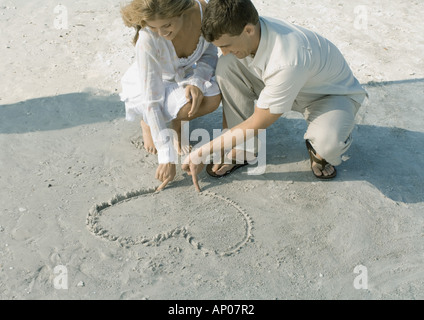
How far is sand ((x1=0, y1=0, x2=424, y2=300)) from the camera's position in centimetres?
253

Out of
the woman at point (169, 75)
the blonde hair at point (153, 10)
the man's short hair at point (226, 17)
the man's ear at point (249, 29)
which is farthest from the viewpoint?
the woman at point (169, 75)

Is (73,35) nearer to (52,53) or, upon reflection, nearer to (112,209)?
(52,53)

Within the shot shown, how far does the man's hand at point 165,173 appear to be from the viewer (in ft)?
9.95

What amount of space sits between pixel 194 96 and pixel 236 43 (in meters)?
Result: 0.58

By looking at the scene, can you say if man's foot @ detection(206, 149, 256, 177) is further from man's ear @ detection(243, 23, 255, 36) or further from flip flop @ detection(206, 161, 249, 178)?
man's ear @ detection(243, 23, 255, 36)

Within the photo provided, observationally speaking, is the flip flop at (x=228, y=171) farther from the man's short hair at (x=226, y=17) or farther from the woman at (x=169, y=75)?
the man's short hair at (x=226, y=17)

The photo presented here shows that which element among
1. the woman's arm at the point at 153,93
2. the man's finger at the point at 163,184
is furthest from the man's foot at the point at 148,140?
the man's finger at the point at 163,184

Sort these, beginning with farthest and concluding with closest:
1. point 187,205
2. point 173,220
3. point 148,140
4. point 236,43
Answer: point 148,140 → point 187,205 → point 173,220 → point 236,43

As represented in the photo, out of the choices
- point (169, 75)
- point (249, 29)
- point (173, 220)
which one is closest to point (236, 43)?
point (249, 29)

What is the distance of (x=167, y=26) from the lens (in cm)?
282

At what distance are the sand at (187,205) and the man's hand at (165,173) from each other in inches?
2.4

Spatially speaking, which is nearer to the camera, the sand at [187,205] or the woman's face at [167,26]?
the sand at [187,205]

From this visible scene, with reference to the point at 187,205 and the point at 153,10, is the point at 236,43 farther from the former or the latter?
the point at 187,205

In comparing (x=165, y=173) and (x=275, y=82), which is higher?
(x=275, y=82)
